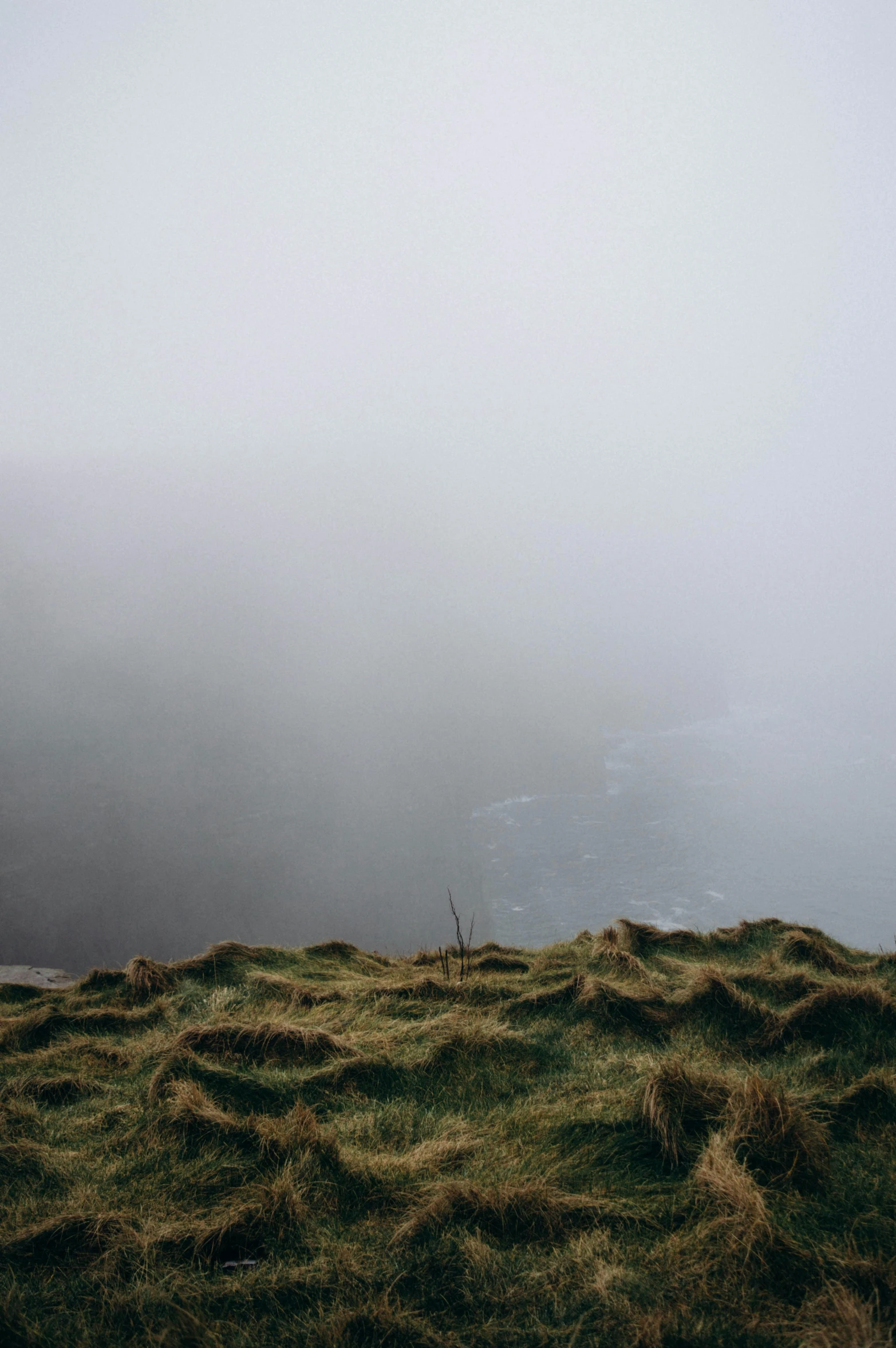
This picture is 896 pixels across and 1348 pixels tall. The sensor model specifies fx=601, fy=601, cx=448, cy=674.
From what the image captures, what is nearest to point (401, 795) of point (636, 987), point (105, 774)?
point (105, 774)

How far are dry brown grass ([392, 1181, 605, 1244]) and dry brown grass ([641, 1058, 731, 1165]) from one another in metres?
0.93

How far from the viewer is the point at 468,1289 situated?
360cm

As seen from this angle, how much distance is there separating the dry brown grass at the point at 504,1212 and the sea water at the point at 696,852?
85987 mm

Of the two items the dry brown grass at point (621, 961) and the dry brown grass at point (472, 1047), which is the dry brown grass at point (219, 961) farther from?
the dry brown grass at point (621, 961)

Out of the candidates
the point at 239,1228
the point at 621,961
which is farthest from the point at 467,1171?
the point at 621,961

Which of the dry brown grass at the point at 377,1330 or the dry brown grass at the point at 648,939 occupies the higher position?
the dry brown grass at the point at 377,1330

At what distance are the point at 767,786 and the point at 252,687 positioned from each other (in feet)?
491

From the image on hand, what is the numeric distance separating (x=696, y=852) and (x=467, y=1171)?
5066 inches

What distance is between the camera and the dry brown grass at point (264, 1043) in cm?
696

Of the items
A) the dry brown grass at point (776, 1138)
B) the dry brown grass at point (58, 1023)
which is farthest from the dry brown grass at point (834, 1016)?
the dry brown grass at point (58, 1023)

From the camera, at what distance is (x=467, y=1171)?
188 inches

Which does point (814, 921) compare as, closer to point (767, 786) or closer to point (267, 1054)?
Result: point (767, 786)

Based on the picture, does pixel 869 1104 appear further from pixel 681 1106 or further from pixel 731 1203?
pixel 731 1203

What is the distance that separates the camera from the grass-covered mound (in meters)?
3.46
